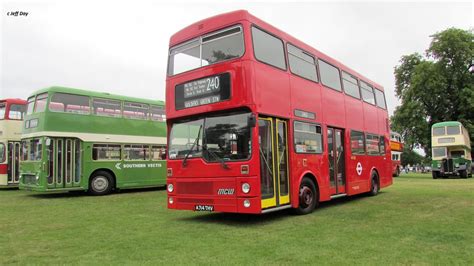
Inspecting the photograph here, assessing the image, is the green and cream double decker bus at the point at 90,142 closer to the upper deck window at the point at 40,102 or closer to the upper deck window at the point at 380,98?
the upper deck window at the point at 40,102

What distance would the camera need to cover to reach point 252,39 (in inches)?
323

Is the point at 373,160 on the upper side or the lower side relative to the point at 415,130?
lower

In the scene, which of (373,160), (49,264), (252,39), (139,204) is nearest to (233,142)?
(252,39)

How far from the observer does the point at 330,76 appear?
11625mm

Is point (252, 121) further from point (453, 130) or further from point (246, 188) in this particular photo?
point (453, 130)

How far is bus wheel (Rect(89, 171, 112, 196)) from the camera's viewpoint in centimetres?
1587

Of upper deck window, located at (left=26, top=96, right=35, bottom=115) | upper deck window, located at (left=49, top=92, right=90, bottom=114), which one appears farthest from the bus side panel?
upper deck window, located at (left=26, top=96, right=35, bottom=115)

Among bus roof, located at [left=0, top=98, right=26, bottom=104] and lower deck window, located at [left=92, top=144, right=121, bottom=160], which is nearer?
lower deck window, located at [left=92, top=144, right=121, bottom=160]

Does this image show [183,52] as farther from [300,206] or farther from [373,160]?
[373,160]

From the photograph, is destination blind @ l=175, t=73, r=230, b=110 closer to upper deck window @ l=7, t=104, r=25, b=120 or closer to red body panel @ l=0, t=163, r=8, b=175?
red body panel @ l=0, t=163, r=8, b=175

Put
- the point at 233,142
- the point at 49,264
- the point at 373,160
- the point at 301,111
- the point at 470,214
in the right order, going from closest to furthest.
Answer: the point at 49,264
the point at 233,142
the point at 470,214
the point at 301,111
the point at 373,160

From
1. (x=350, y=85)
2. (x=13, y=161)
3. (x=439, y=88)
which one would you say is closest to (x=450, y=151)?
(x=439, y=88)

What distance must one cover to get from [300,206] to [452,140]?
2546 cm

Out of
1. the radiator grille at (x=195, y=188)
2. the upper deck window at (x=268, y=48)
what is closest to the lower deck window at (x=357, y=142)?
the upper deck window at (x=268, y=48)
